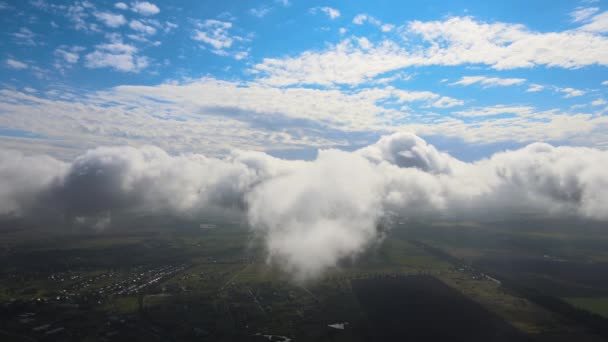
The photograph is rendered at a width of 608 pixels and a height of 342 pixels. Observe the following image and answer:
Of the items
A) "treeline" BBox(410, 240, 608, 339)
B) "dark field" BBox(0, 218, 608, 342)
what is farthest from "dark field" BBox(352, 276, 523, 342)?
"treeline" BBox(410, 240, 608, 339)

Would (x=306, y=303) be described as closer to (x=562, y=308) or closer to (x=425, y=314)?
(x=425, y=314)

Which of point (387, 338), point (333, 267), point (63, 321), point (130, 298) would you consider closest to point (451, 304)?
point (387, 338)

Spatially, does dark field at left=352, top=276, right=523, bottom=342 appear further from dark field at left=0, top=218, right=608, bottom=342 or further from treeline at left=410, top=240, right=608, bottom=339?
treeline at left=410, top=240, right=608, bottom=339

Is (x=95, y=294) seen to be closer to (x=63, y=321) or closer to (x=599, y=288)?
(x=63, y=321)

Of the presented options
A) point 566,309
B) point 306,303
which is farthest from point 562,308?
point 306,303

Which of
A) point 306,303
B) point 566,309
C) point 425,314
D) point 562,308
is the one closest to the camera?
point 425,314

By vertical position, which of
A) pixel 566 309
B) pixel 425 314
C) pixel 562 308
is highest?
pixel 566 309

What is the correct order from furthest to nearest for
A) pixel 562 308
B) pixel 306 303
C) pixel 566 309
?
1. pixel 306 303
2. pixel 562 308
3. pixel 566 309

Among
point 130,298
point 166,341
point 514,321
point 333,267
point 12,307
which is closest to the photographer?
point 166,341
